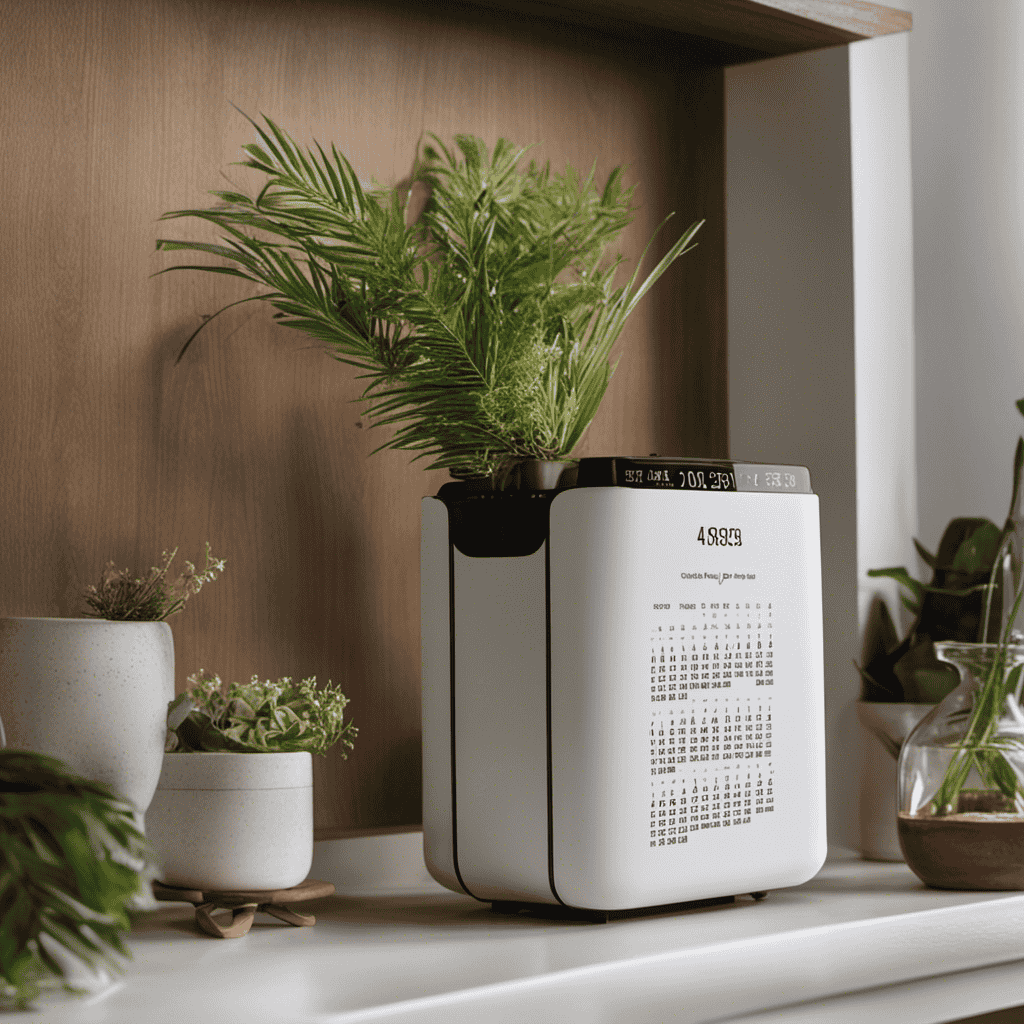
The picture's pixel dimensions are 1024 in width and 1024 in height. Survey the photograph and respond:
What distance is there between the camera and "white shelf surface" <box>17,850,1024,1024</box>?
0.67m

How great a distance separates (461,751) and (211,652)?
0.23 metres

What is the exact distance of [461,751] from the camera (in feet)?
2.96

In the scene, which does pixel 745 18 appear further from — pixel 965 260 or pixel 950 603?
pixel 950 603

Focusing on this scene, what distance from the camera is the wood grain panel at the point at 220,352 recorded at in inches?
37.9

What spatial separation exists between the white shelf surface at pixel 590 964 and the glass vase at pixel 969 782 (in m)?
0.02

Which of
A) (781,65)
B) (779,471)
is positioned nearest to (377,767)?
(779,471)

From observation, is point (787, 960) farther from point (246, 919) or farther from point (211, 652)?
point (211, 652)

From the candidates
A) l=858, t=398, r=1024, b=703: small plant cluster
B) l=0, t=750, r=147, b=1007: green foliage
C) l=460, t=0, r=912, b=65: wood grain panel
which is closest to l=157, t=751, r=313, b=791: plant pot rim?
l=0, t=750, r=147, b=1007: green foliage

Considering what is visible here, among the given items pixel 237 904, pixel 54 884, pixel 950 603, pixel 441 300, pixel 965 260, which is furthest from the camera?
pixel 965 260

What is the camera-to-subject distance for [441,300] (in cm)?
98

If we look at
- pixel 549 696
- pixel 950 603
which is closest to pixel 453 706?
pixel 549 696

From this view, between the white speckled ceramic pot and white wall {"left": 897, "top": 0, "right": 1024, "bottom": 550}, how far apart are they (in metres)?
0.81

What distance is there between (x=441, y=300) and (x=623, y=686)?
304 millimetres

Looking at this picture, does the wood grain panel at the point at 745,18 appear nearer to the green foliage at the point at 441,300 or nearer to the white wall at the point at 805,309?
the white wall at the point at 805,309
